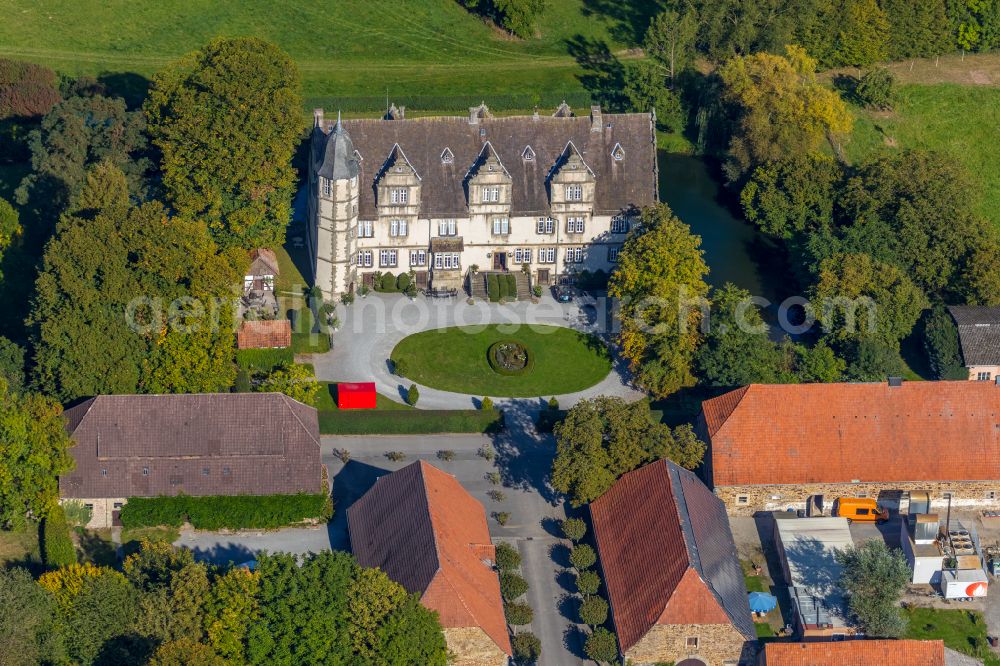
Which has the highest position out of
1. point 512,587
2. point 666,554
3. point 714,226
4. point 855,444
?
point 714,226

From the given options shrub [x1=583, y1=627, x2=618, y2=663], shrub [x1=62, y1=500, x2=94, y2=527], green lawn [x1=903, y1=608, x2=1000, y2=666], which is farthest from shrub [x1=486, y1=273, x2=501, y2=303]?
green lawn [x1=903, y1=608, x2=1000, y2=666]

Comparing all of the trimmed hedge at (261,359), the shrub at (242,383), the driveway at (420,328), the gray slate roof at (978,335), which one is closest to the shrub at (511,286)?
the driveway at (420,328)

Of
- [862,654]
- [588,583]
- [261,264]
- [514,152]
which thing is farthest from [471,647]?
[514,152]

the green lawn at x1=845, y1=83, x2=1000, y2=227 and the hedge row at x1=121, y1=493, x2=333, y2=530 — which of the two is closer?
the hedge row at x1=121, y1=493, x2=333, y2=530

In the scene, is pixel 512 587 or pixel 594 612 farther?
pixel 512 587

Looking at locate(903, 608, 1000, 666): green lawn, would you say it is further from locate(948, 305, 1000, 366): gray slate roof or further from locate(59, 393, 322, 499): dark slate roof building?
locate(59, 393, 322, 499): dark slate roof building

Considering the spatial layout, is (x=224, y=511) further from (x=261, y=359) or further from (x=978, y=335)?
(x=978, y=335)
